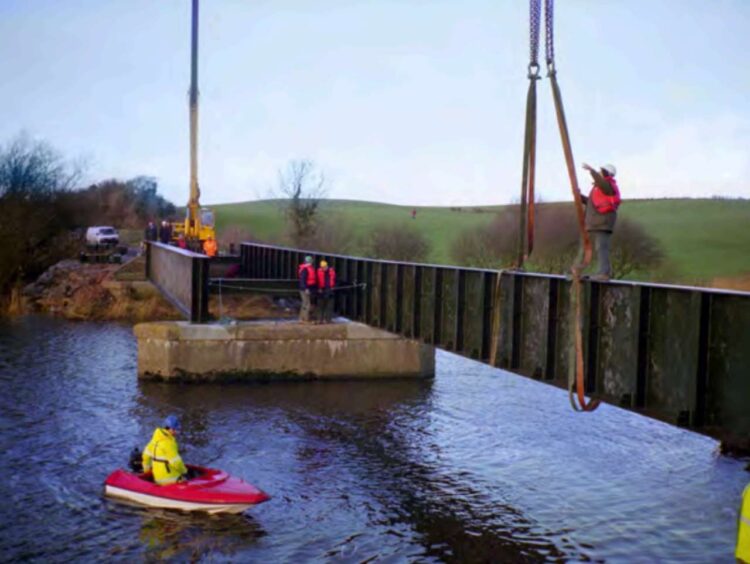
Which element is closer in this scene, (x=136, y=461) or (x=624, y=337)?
(x=624, y=337)

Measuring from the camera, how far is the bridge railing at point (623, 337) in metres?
11.5

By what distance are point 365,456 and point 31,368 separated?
15148mm

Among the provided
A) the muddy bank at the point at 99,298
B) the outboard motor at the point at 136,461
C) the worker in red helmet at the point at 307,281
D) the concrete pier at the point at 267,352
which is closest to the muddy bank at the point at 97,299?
the muddy bank at the point at 99,298

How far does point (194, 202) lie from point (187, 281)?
23775mm

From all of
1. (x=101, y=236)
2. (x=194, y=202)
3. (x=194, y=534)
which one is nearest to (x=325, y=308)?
(x=194, y=534)

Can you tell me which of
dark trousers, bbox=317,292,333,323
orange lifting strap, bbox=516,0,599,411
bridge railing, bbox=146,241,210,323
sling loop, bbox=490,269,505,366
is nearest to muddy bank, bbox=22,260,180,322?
bridge railing, bbox=146,241,210,323

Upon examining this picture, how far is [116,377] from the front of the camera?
29.9 metres

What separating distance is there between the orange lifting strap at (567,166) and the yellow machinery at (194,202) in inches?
1435

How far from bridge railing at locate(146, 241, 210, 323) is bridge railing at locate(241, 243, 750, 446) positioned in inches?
384

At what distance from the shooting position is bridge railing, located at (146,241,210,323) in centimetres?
2861

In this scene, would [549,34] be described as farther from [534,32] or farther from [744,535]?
[744,535]

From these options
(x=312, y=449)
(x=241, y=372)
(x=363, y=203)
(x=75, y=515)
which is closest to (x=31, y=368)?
(x=241, y=372)

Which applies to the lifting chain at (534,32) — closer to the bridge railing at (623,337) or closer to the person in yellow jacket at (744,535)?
the bridge railing at (623,337)

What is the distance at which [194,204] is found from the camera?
5303 centimetres
